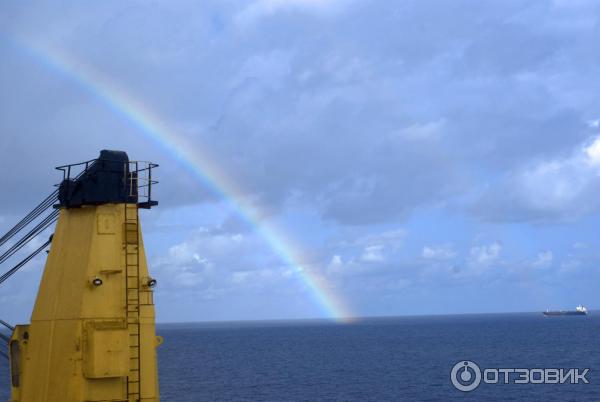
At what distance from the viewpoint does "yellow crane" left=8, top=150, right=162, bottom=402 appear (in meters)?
15.9

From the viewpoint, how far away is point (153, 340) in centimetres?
1688

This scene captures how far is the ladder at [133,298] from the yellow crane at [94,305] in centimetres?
A: 2

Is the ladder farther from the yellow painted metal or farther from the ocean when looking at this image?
the ocean

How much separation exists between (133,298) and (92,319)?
3.14 ft

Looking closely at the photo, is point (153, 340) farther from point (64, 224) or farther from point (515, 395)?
point (515, 395)

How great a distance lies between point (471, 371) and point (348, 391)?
2367 cm

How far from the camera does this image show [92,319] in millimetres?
16062

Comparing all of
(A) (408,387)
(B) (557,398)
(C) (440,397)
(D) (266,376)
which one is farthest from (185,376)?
(B) (557,398)

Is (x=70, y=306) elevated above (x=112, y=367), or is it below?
above
